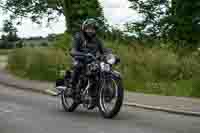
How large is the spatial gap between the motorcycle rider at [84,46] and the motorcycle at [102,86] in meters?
0.11

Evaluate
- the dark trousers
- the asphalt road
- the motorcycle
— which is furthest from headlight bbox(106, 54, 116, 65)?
the asphalt road

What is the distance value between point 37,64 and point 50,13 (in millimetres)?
23892

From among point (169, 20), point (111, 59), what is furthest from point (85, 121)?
point (169, 20)

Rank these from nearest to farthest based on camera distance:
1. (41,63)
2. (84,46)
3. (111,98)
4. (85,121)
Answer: (85,121) < (111,98) < (84,46) < (41,63)

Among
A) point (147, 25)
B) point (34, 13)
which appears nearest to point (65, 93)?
point (147, 25)

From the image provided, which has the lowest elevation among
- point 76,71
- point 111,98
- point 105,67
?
point 111,98

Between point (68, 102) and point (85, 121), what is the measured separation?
1762mm

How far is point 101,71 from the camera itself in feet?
35.1

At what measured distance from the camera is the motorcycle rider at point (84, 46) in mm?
11180

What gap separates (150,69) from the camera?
18.5m

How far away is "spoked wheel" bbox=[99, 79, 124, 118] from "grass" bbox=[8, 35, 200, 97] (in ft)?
14.1

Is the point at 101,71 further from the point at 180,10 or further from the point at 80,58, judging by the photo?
the point at 180,10

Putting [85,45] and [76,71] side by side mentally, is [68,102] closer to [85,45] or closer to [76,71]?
[76,71]

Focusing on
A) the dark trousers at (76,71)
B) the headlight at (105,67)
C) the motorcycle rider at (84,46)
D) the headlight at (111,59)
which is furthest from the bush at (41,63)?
the headlight at (105,67)
